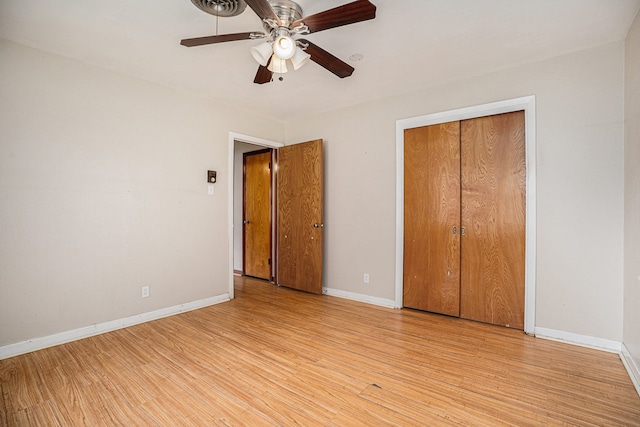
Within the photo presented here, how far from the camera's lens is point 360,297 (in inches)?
155

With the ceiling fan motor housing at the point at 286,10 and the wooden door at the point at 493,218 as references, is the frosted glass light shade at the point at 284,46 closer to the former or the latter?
the ceiling fan motor housing at the point at 286,10

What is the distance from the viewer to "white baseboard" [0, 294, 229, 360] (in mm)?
2474

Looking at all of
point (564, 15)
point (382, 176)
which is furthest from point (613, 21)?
point (382, 176)

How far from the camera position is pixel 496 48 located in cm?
261

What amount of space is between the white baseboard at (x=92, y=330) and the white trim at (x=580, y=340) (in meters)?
3.48

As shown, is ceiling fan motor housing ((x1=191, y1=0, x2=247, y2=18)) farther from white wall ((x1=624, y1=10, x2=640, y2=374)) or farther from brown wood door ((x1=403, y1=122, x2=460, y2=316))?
white wall ((x1=624, y1=10, x2=640, y2=374))

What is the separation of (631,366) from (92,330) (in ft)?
14.2

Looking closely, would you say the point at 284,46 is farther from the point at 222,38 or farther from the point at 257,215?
the point at 257,215

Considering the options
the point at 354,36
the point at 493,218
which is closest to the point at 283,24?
the point at 354,36

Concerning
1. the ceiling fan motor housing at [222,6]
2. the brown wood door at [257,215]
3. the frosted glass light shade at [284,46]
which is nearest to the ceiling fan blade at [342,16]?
the frosted glass light shade at [284,46]

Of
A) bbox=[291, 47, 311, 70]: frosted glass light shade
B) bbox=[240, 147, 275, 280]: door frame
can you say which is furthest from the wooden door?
bbox=[240, 147, 275, 280]: door frame

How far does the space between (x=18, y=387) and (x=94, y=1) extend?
258 cm

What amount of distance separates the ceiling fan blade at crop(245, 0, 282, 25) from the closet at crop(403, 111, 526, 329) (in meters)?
2.30

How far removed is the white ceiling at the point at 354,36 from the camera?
6.84 feet
